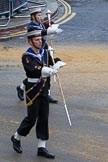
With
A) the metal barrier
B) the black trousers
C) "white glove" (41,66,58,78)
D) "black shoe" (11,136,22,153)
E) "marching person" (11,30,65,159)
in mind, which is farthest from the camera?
the metal barrier

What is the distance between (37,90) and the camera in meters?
6.94

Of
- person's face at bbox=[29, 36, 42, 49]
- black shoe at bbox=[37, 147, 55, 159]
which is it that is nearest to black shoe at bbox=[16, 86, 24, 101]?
black shoe at bbox=[37, 147, 55, 159]

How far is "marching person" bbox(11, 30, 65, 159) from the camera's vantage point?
6.80 meters

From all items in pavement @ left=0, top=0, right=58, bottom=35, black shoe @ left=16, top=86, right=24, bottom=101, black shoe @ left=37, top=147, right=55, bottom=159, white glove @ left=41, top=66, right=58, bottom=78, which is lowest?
black shoe @ left=37, top=147, right=55, bottom=159

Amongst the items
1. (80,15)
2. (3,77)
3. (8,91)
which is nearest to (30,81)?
(8,91)

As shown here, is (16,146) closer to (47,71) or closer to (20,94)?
(47,71)

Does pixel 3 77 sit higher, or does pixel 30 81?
pixel 30 81

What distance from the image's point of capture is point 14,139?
7.26 meters

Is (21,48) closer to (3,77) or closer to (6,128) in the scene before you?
(3,77)

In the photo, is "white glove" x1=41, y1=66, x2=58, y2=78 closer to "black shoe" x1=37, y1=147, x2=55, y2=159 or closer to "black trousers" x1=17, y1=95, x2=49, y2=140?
"black trousers" x1=17, y1=95, x2=49, y2=140

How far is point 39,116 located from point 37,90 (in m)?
0.37

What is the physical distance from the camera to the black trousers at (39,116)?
22.9 ft

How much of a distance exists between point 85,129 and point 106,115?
2.56 feet

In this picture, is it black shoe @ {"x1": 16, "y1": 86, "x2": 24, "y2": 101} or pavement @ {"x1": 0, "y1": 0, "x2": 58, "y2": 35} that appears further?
pavement @ {"x1": 0, "y1": 0, "x2": 58, "y2": 35}
